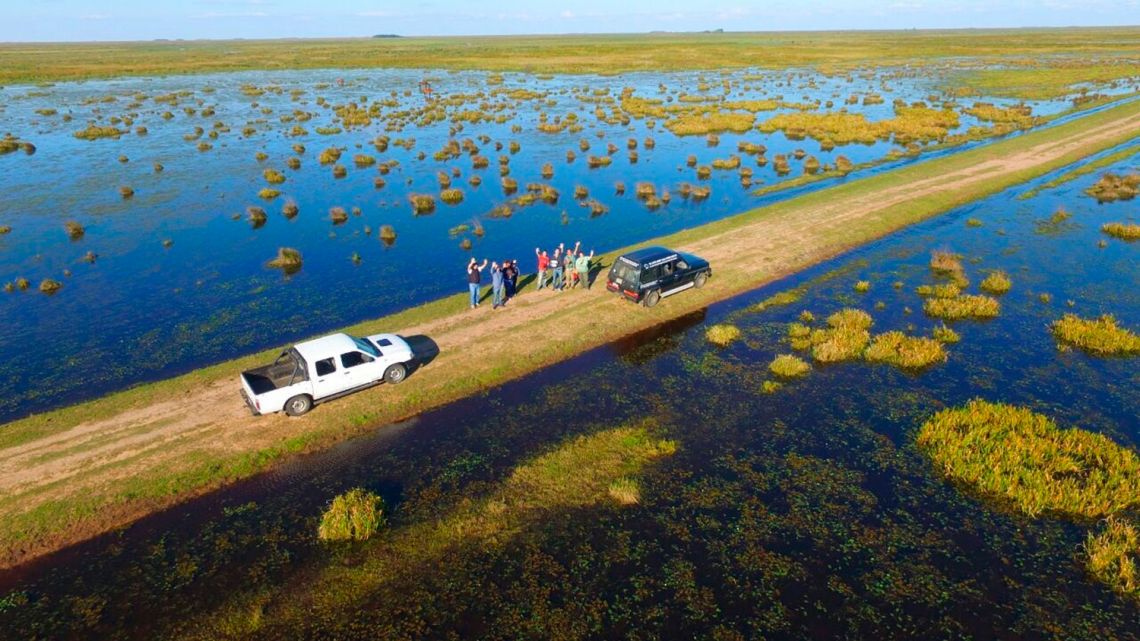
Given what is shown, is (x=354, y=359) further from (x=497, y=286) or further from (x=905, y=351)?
(x=905, y=351)

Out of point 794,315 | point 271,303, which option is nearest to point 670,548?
point 794,315

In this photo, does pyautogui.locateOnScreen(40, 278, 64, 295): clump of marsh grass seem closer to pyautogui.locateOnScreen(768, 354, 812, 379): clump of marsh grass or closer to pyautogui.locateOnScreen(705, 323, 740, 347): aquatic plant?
pyautogui.locateOnScreen(705, 323, 740, 347): aquatic plant

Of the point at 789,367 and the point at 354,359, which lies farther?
the point at 789,367

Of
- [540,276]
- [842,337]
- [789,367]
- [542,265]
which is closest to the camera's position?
[789,367]

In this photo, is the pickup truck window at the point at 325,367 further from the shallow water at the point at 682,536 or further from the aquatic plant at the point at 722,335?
the aquatic plant at the point at 722,335

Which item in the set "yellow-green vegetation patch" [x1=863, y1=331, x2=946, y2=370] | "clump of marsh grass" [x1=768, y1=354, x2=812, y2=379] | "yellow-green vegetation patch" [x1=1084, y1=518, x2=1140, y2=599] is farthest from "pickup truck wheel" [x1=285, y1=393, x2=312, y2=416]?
"yellow-green vegetation patch" [x1=1084, y1=518, x2=1140, y2=599]

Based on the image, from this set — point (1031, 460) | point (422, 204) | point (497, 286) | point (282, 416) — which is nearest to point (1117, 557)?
point (1031, 460)

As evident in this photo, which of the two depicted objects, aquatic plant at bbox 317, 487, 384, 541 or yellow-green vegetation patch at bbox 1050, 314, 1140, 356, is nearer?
aquatic plant at bbox 317, 487, 384, 541
